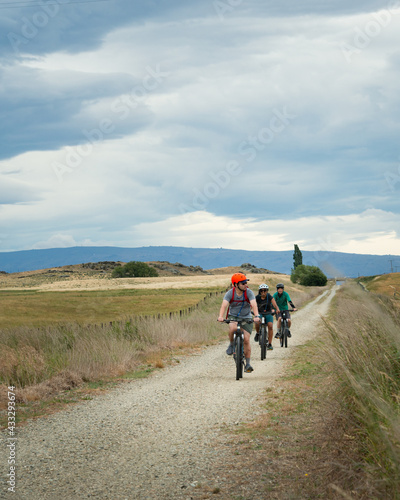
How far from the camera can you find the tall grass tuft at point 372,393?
376 centimetres

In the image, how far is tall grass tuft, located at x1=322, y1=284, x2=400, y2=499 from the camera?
3.76m

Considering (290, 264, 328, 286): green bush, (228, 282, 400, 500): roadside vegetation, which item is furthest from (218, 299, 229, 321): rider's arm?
(290, 264, 328, 286): green bush

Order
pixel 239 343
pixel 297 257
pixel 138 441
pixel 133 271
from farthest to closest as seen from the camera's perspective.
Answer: pixel 297 257
pixel 133 271
pixel 239 343
pixel 138 441

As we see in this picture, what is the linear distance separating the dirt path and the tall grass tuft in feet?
2.97

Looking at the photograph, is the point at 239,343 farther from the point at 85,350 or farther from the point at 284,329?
the point at 284,329

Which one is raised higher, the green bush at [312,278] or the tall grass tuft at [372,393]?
the tall grass tuft at [372,393]

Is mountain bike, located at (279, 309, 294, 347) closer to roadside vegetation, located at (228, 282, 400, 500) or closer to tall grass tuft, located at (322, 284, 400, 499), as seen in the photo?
roadside vegetation, located at (228, 282, 400, 500)

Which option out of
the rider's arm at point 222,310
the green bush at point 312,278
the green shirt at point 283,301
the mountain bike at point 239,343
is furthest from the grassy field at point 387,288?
the green bush at point 312,278

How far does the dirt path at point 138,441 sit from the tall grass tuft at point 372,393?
91 cm

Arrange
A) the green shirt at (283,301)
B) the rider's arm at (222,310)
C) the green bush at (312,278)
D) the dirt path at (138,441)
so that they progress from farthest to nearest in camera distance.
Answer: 1. the green bush at (312,278)
2. the green shirt at (283,301)
3. the rider's arm at (222,310)
4. the dirt path at (138,441)

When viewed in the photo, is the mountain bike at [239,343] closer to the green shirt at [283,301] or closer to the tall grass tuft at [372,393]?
the tall grass tuft at [372,393]

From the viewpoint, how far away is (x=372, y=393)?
5012 mm

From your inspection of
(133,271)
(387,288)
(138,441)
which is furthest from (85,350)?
(133,271)

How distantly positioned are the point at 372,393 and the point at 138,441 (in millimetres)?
3509
